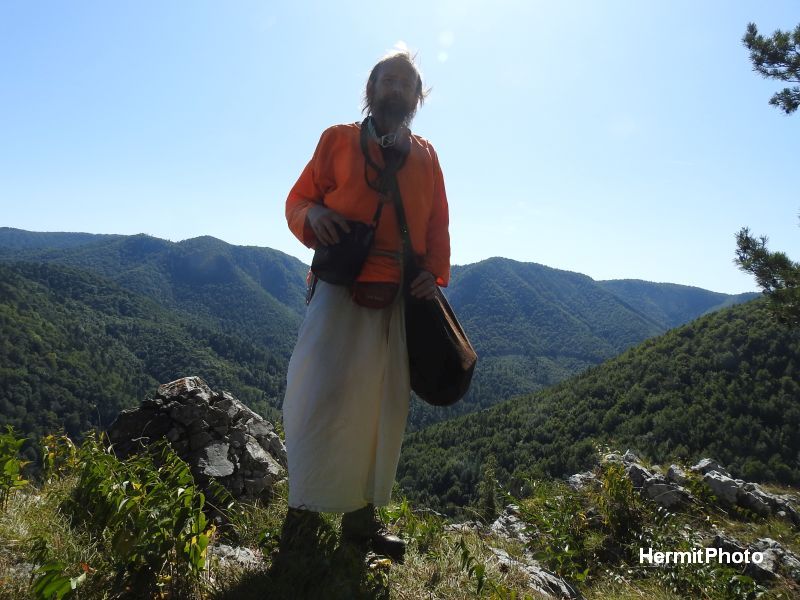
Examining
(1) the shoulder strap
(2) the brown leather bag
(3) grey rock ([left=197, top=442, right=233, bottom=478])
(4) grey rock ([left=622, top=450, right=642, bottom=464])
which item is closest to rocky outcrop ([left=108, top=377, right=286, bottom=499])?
(3) grey rock ([left=197, top=442, right=233, bottom=478])

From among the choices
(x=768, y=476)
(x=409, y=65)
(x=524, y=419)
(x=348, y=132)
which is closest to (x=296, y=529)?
(x=348, y=132)

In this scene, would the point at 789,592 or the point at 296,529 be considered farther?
the point at 789,592

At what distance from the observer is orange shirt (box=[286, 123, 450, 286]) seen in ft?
6.84

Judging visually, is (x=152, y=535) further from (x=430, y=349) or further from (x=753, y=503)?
(x=753, y=503)

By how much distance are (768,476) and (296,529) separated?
1700 inches

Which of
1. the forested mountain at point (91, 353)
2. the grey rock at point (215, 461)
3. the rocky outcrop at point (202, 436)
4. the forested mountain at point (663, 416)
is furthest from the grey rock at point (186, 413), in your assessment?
the forested mountain at point (91, 353)

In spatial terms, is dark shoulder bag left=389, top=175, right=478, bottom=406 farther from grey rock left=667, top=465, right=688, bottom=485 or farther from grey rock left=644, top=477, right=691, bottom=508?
grey rock left=667, top=465, right=688, bottom=485

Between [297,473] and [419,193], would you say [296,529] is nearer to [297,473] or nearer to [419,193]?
[297,473]

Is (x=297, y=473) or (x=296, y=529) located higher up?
(x=297, y=473)

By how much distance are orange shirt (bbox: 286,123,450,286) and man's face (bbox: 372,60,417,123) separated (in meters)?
0.14

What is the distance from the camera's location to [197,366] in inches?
4911

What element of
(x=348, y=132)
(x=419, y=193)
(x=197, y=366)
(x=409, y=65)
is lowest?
(x=197, y=366)

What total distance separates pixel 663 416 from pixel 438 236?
168ft

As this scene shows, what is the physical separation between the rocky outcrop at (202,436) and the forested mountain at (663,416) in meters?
31.6
